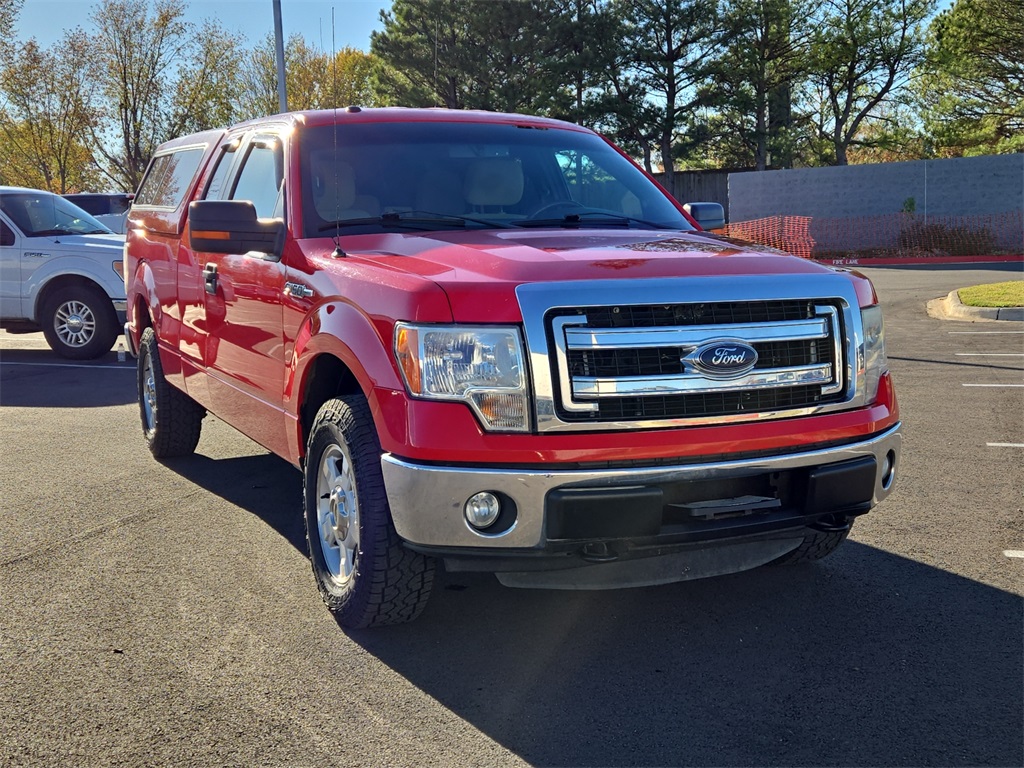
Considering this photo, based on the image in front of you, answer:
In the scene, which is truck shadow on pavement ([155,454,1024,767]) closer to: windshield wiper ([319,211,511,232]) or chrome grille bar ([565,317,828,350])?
chrome grille bar ([565,317,828,350])

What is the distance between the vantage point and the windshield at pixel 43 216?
12.5m

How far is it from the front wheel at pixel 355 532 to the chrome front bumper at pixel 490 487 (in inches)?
6.4

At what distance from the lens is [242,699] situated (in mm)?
3412

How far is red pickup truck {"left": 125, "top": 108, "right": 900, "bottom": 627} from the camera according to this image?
3.43 meters

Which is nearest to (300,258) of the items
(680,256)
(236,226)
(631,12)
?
(236,226)

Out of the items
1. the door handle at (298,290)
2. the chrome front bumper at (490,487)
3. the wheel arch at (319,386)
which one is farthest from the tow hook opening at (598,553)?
the door handle at (298,290)

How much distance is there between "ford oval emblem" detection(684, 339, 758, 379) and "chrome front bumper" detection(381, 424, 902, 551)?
0.30 m

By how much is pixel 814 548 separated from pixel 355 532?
6.44ft

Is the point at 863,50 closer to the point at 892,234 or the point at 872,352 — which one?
the point at 892,234

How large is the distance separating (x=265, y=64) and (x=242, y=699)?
150ft

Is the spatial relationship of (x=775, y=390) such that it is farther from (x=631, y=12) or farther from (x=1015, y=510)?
(x=631, y=12)

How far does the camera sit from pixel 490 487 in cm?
342

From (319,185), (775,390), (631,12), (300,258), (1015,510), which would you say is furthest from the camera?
Answer: (631,12)

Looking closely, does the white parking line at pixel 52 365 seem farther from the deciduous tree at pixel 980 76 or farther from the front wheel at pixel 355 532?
the deciduous tree at pixel 980 76
